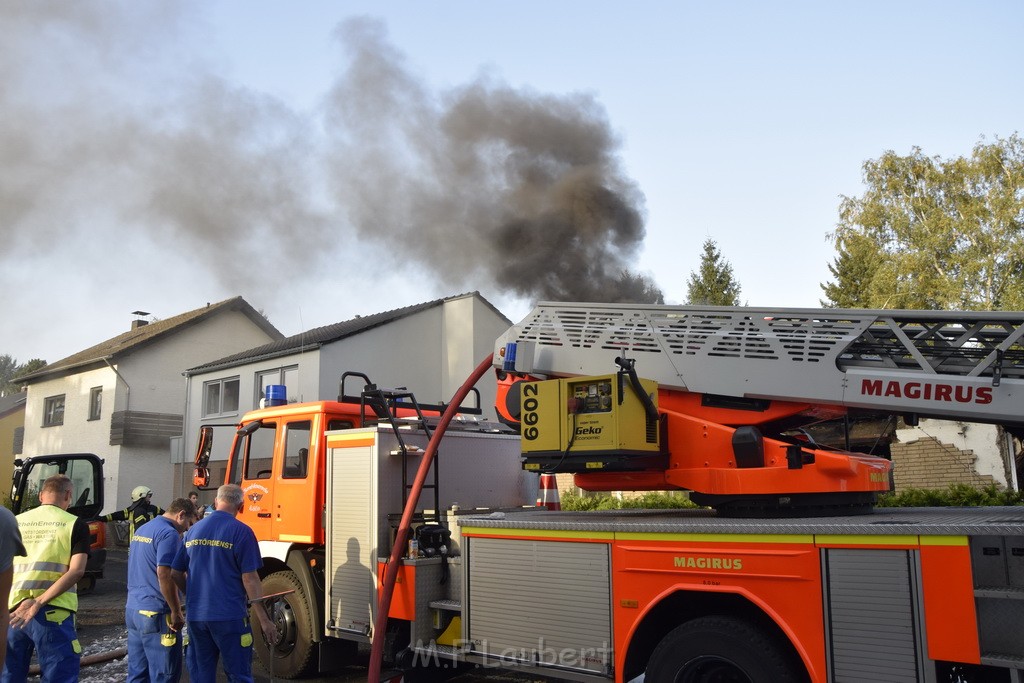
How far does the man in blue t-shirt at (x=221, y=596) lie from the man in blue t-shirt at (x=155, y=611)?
0.13 meters

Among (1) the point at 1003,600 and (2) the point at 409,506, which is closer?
(1) the point at 1003,600

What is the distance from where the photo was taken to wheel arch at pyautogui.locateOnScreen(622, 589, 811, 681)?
481cm

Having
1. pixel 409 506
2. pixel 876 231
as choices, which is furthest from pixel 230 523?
pixel 876 231

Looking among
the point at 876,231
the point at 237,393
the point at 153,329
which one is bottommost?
the point at 237,393

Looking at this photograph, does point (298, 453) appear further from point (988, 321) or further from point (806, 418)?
point (988, 321)

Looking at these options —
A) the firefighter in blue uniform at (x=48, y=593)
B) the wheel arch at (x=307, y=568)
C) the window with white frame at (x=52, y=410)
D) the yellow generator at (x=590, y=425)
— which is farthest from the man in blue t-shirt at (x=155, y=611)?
the window with white frame at (x=52, y=410)

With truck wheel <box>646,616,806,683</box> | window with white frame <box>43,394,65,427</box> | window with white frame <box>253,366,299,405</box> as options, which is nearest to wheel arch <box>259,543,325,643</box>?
truck wheel <box>646,616,806,683</box>

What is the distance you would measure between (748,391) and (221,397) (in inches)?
933

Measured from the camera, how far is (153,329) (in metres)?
34.8

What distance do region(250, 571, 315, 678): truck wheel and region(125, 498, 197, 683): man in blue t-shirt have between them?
144cm

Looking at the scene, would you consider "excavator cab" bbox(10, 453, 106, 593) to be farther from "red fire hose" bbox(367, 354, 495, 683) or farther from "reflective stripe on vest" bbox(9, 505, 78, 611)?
"red fire hose" bbox(367, 354, 495, 683)

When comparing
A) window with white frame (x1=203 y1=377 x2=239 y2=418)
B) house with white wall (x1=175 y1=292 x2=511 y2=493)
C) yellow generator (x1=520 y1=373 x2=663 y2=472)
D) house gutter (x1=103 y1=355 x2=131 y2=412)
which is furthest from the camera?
house gutter (x1=103 y1=355 x2=131 y2=412)

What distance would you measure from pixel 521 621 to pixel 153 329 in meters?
32.8

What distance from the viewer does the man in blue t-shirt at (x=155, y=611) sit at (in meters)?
6.16
